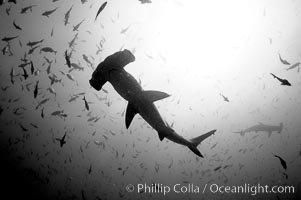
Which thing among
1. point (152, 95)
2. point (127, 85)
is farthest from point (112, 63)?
point (152, 95)

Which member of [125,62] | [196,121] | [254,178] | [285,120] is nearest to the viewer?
[125,62]

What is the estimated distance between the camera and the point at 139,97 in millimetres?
4160

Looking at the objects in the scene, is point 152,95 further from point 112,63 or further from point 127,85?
point 112,63

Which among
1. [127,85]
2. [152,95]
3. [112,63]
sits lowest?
[152,95]

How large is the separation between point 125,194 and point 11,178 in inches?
905

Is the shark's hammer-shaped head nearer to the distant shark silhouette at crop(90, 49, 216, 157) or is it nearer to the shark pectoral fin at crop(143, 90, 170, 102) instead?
the distant shark silhouette at crop(90, 49, 216, 157)

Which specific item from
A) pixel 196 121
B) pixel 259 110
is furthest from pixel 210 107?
pixel 259 110

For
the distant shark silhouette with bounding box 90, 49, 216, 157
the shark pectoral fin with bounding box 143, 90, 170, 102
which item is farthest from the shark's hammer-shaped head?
the shark pectoral fin with bounding box 143, 90, 170, 102

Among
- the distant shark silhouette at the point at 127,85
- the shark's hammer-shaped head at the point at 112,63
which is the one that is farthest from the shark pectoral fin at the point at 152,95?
the shark's hammer-shaped head at the point at 112,63

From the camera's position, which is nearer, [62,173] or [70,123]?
[70,123]

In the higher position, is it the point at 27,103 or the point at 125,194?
the point at 27,103

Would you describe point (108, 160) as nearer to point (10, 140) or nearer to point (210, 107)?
point (10, 140)

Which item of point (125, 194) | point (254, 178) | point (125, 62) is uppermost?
point (125, 62)

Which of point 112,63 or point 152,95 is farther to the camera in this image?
point 152,95
